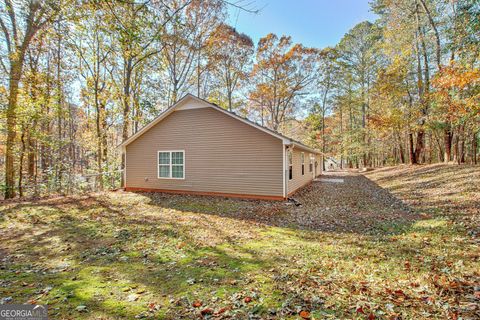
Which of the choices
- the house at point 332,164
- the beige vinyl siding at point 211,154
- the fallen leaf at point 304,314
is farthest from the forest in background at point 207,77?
the house at point 332,164

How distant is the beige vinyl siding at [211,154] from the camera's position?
1028 cm

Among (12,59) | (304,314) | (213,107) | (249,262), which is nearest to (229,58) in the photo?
(213,107)

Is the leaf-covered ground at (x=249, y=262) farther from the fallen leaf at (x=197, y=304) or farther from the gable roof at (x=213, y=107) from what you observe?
the gable roof at (x=213, y=107)

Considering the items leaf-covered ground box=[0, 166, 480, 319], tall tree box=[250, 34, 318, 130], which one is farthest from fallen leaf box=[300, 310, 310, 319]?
tall tree box=[250, 34, 318, 130]

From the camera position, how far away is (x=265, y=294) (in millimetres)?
3018

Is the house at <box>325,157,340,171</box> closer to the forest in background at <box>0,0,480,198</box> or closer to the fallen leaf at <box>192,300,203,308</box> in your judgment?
the forest in background at <box>0,0,480,198</box>

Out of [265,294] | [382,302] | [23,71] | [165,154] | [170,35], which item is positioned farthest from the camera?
[170,35]

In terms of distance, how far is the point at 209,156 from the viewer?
11375mm

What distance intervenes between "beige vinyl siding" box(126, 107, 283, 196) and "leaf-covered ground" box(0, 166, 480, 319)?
7.87ft

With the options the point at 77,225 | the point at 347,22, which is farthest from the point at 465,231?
the point at 347,22

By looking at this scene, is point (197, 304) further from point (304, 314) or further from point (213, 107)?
point (213, 107)

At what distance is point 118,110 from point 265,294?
18.4 meters

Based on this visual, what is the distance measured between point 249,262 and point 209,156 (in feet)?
25.3

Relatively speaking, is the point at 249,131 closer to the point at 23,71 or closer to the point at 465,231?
the point at 465,231
